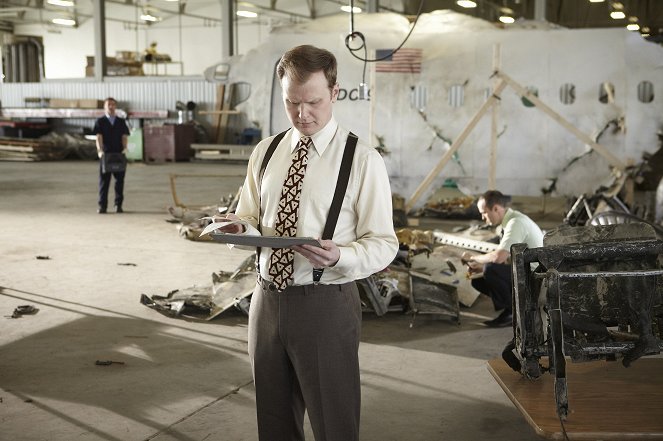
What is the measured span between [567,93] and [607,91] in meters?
0.65

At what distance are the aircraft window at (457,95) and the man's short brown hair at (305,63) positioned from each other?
11.4 meters

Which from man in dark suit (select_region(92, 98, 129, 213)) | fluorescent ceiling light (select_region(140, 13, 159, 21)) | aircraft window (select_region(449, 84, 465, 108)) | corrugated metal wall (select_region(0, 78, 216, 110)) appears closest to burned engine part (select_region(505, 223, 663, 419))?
aircraft window (select_region(449, 84, 465, 108))

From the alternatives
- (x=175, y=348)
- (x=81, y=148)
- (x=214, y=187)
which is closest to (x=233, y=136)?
(x=81, y=148)

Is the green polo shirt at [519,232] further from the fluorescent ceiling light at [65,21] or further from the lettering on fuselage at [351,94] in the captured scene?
the fluorescent ceiling light at [65,21]

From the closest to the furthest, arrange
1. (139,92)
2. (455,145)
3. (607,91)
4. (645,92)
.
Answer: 1. (455,145)
2. (645,92)
3. (607,91)
4. (139,92)

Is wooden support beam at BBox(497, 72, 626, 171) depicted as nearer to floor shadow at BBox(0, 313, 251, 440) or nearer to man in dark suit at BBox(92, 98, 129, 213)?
man in dark suit at BBox(92, 98, 129, 213)

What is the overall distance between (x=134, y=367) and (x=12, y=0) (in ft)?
123

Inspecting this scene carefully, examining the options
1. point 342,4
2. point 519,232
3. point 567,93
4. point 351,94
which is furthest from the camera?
point 342,4

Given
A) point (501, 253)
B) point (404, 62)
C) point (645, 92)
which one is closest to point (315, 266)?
point (501, 253)

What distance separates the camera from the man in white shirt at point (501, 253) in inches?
249

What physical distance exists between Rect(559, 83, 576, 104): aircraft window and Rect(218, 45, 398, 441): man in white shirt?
11.4m

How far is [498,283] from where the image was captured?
6.56m

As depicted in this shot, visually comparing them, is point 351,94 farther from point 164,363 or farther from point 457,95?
point 164,363

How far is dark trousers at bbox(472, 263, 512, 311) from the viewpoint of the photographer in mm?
6551
